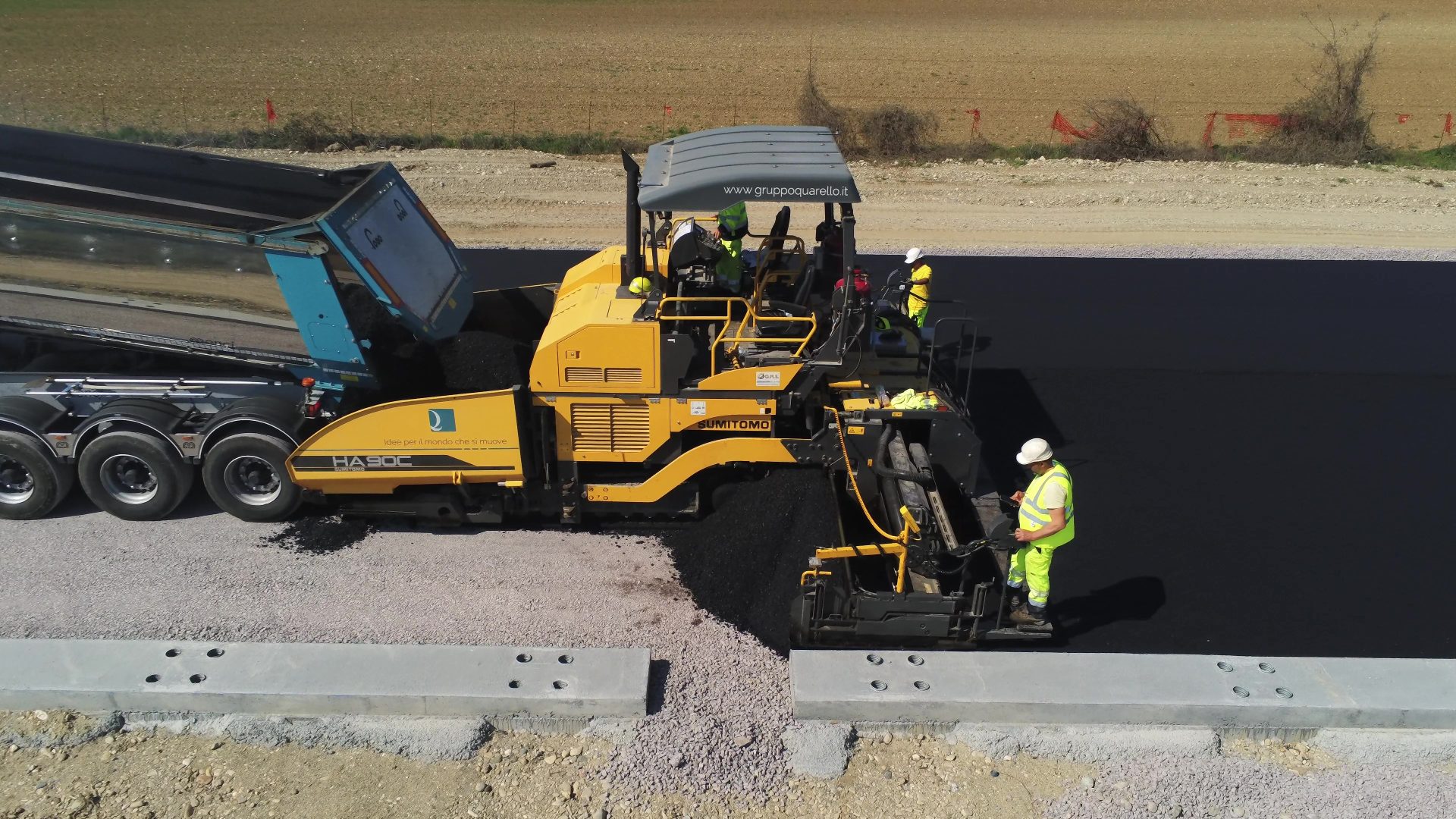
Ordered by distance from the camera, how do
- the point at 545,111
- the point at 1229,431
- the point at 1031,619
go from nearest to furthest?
1. the point at 1031,619
2. the point at 1229,431
3. the point at 545,111

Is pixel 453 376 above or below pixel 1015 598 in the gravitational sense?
above

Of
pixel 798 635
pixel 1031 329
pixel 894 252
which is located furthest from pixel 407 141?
pixel 798 635

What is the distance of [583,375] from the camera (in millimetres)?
6492

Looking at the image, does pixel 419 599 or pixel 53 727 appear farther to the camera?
pixel 419 599

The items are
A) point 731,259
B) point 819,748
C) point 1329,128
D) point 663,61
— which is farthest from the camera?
point 663,61

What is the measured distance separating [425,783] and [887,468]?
308 cm

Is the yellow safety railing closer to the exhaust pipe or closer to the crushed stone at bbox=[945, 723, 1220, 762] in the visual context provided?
the exhaust pipe

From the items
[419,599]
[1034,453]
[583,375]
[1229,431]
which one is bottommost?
[419,599]

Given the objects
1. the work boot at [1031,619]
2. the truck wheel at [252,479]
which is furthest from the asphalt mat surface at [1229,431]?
the truck wheel at [252,479]

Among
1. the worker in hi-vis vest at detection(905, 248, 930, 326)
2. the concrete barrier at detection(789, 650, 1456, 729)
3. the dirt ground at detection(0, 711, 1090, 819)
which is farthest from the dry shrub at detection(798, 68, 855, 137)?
the dirt ground at detection(0, 711, 1090, 819)

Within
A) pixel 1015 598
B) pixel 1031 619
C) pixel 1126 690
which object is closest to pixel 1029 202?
pixel 1015 598

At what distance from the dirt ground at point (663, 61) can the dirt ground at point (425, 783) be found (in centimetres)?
1813

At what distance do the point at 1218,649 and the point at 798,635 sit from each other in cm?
242

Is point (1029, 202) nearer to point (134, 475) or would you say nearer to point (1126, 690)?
point (1126, 690)
